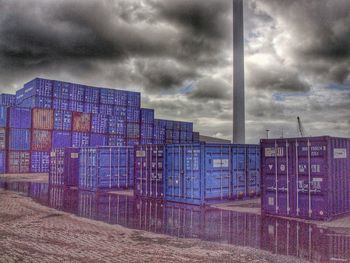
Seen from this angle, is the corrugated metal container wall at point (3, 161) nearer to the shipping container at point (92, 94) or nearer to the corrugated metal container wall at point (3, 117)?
the corrugated metal container wall at point (3, 117)

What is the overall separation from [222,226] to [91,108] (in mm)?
43525

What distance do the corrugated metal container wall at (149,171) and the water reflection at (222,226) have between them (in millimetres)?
1215

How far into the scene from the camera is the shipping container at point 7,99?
60.2 metres

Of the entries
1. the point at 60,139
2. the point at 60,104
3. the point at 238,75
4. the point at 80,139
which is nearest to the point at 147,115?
the point at 80,139

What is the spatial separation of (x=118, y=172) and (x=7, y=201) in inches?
331

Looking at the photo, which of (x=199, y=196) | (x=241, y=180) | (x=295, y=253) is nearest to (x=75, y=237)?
(x=295, y=253)

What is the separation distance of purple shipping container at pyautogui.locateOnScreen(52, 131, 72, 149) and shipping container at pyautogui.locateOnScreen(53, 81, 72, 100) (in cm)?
636

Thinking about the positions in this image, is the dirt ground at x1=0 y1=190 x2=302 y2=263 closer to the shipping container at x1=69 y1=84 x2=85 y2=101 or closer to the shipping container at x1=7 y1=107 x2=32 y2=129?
the shipping container at x1=7 y1=107 x2=32 y2=129

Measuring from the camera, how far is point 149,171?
68.5 ft

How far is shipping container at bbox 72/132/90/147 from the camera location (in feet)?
153

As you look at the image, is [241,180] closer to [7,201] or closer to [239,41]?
[7,201]

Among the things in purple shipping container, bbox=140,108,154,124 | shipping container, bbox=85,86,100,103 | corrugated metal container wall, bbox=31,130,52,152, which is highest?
shipping container, bbox=85,86,100,103

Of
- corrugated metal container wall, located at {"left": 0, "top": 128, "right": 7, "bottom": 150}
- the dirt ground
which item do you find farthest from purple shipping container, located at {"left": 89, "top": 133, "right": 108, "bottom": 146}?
the dirt ground

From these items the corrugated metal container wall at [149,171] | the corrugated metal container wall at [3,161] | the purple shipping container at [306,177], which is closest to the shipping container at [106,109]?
the corrugated metal container wall at [3,161]
